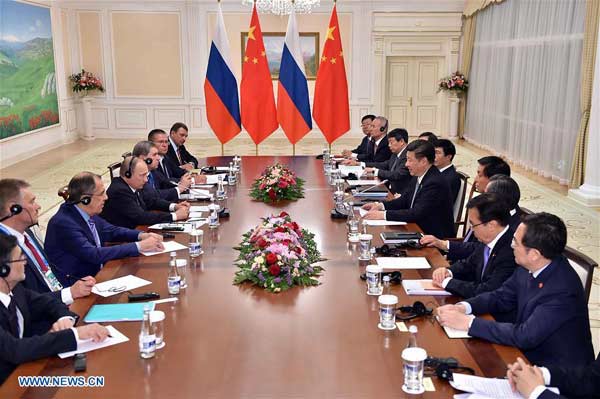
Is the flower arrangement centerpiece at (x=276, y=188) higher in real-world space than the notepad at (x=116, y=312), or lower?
higher

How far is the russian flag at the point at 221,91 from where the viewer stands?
803 centimetres

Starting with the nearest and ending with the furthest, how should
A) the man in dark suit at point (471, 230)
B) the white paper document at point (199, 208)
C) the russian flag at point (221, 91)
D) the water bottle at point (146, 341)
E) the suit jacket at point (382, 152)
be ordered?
1. the water bottle at point (146, 341)
2. the man in dark suit at point (471, 230)
3. the white paper document at point (199, 208)
4. the suit jacket at point (382, 152)
5. the russian flag at point (221, 91)

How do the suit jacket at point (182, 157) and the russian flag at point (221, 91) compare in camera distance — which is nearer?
the suit jacket at point (182, 157)

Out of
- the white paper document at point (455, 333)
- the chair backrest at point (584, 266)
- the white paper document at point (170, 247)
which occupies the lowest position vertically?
the white paper document at point (170, 247)

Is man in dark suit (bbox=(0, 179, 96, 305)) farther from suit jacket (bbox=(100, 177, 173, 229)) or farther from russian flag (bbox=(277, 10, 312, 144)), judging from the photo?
russian flag (bbox=(277, 10, 312, 144))

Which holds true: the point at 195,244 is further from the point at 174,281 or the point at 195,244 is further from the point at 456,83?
the point at 456,83

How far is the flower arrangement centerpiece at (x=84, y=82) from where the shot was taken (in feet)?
44.2

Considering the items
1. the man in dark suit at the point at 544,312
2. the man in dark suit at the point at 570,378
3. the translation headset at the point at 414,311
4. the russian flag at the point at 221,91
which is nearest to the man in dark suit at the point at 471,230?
the man in dark suit at the point at 544,312

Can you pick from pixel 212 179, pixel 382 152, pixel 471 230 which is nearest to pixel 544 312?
pixel 471 230

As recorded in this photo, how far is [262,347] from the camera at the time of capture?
2320 millimetres

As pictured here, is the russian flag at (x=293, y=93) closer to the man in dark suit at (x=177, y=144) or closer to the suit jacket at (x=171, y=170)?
the man in dark suit at (x=177, y=144)

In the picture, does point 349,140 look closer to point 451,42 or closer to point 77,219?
point 451,42

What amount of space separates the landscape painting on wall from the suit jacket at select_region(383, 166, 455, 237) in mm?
8290

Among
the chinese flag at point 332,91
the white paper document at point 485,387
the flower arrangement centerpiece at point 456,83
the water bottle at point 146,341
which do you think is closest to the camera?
the white paper document at point 485,387
